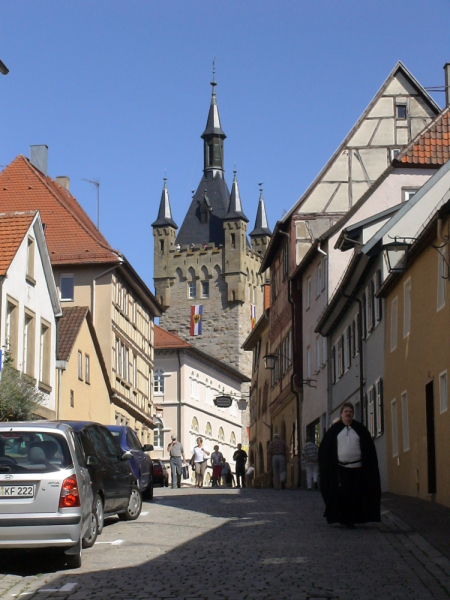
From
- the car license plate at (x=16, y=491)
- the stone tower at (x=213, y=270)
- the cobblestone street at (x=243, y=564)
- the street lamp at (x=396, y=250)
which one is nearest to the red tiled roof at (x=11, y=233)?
the street lamp at (x=396, y=250)

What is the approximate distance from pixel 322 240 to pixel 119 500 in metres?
20.4

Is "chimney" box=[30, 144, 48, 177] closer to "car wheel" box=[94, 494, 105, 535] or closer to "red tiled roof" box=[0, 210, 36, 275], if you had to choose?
"red tiled roof" box=[0, 210, 36, 275]

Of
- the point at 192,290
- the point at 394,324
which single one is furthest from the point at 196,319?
the point at 394,324

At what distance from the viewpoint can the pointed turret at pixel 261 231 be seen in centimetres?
11681

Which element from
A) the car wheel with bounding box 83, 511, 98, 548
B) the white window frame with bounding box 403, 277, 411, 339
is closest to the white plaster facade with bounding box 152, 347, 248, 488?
the white window frame with bounding box 403, 277, 411, 339

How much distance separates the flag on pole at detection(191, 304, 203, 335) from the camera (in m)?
108

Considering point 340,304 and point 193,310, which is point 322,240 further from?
point 193,310

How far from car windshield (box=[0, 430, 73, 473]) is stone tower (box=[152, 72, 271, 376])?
3682 inches

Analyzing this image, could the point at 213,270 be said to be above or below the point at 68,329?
above

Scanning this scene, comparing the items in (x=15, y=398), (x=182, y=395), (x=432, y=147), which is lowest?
(x=15, y=398)

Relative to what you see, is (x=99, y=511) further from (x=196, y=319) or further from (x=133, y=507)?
(x=196, y=319)

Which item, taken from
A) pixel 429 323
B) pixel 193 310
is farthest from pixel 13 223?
pixel 193 310

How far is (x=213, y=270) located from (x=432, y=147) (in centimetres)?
7814

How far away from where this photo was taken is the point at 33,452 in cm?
1112
